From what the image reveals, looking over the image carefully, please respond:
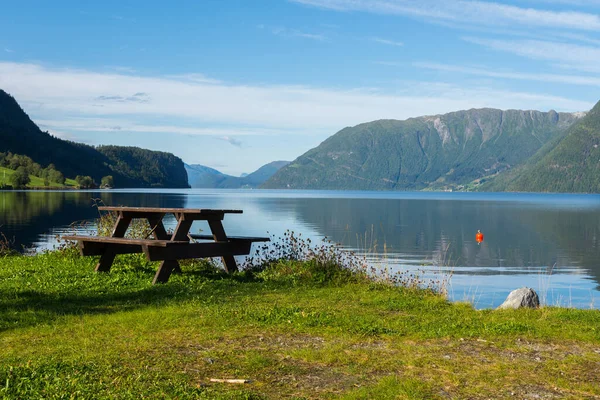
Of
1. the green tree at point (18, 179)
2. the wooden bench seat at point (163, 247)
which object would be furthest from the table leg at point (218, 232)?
the green tree at point (18, 179)

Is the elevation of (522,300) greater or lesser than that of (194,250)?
lesser

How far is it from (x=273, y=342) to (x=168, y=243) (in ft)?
18.4

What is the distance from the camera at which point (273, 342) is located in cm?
955

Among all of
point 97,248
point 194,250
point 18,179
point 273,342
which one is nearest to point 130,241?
point 194,250

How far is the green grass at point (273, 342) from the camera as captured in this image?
284 inches

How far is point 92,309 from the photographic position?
38.8ft

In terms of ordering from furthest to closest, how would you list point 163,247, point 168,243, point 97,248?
point 97,248
point 163,247
point 168,243

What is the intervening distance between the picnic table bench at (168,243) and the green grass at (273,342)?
72 cm

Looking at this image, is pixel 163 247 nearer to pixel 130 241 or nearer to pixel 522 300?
pixel 130 241

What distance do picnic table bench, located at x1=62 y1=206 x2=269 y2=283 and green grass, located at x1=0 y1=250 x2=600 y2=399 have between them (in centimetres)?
72

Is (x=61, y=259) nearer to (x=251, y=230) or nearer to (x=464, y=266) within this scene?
(x=464, y=266)

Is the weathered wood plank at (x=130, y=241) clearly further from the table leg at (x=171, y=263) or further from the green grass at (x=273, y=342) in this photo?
the green grass at (x=273, y=342)

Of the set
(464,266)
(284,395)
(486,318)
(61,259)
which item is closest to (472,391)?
(284,395)

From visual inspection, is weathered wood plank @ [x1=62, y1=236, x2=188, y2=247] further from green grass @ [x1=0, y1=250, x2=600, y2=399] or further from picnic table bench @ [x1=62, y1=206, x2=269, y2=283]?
green grass @ [x1=0, y1=250, x2=600, y2=399]
